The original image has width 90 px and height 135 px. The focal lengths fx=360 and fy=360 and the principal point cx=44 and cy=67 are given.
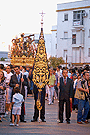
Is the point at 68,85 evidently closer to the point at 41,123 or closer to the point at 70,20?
the point at 41,123

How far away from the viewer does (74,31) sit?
178 ft

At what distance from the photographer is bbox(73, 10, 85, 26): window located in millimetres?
52872

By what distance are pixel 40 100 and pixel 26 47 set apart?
2671 centimetres

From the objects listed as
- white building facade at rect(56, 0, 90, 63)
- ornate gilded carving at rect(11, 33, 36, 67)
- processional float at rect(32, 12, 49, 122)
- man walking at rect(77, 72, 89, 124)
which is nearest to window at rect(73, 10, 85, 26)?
white building facade at rect(56, 0, 90, 63)

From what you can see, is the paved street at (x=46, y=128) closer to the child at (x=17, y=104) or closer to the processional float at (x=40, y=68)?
the child at (x=17, y=104)

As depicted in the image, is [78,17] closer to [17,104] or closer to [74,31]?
[74,31]

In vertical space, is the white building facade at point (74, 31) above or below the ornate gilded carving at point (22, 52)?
→ above

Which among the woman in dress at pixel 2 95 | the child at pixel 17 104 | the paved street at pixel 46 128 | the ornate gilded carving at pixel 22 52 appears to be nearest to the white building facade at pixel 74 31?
the ornate gilded carving at pixel 22 52

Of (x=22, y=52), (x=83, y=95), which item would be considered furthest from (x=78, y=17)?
(x=83, y=95)

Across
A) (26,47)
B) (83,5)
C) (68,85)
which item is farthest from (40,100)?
(83,5)

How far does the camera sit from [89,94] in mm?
12602

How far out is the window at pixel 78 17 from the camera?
52.9 m

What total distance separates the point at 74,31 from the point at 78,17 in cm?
217

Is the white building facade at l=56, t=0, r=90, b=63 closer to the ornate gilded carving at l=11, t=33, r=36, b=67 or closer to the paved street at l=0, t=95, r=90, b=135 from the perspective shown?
the ornate gilded carving at l=11, t=33, r=36, b=67
